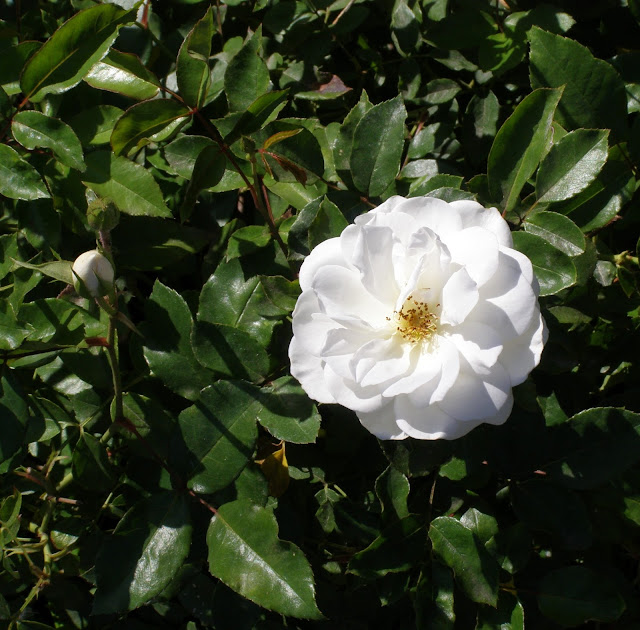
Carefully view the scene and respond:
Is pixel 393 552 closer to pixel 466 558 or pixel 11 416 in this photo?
pixel 466 558

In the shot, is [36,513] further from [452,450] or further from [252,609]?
[452,450]

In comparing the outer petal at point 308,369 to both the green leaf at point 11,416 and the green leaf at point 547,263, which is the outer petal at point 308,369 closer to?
the green leaf at point 547,263

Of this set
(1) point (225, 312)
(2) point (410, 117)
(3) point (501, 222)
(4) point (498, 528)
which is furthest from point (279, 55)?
(4) point (498, 528)

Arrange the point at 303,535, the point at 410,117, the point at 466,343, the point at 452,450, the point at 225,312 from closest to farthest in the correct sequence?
the point at 466,343
the point at 452,450
the point at 225,312
the point at 303,535
the point at 410,117

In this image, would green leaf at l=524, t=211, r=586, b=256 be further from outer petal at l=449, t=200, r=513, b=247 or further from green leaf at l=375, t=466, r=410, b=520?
green leaf at l=375, t=466, r=410, b=520

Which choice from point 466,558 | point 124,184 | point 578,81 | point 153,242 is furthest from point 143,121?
point 466,558

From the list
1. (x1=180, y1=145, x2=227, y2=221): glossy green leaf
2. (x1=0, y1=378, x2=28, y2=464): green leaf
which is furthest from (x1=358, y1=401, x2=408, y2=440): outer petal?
(x1=0, y1=378, x2=28, y2=464): green leaf
